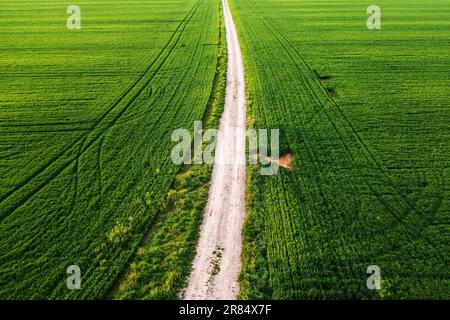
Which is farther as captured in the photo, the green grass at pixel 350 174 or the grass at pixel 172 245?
the green grass at pixel 350 174

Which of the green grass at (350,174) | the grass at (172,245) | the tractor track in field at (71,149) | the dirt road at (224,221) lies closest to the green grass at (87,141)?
the tractor track in field at (71,149)

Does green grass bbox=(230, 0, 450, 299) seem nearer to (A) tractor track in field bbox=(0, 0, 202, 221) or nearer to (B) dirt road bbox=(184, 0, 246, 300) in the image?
(B) dirt road bbox=(184, 0, 246, 300)

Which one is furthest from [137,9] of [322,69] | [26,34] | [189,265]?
[189,265]

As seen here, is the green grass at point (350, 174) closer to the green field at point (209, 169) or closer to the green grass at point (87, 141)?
the green field at point (209, 169)
